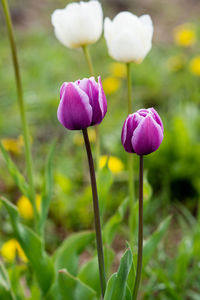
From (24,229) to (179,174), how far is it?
3.13ft

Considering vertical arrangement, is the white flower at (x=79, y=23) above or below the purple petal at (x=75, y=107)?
above

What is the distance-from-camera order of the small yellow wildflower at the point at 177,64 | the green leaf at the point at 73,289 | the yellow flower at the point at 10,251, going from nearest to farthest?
the green leaf at the point at 73,289 → the yellow flower at the point at 10,251 → the small yellow wildflower at the point at 177,64

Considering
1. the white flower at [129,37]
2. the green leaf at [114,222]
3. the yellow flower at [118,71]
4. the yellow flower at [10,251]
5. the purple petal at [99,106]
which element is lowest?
the yellow flower at [10,251]

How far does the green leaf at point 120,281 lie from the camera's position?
2.35 ft

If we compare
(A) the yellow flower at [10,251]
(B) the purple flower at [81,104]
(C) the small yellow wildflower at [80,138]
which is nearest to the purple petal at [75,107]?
(B) the purple flower at [81,104]

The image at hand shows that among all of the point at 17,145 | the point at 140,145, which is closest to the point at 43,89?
the point at 17,145

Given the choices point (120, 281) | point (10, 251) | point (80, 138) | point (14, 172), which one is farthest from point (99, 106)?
point (80, 138)

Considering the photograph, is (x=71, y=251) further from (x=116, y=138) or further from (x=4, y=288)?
(x=116, y=138)

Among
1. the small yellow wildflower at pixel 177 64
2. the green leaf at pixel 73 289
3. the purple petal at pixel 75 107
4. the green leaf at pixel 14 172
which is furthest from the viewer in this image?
the small yellow wildflower at pixel 177 64

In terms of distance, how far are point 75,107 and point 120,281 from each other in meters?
0.31

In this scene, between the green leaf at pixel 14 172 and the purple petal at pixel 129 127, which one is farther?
the green leaf at pixel 14 172

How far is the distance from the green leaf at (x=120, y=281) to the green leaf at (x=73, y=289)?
17 cm

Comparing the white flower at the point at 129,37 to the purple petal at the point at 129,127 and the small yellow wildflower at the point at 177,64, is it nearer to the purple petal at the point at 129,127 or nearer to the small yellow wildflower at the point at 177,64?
the purple petal at the point at 129,127

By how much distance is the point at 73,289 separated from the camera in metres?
0.91
